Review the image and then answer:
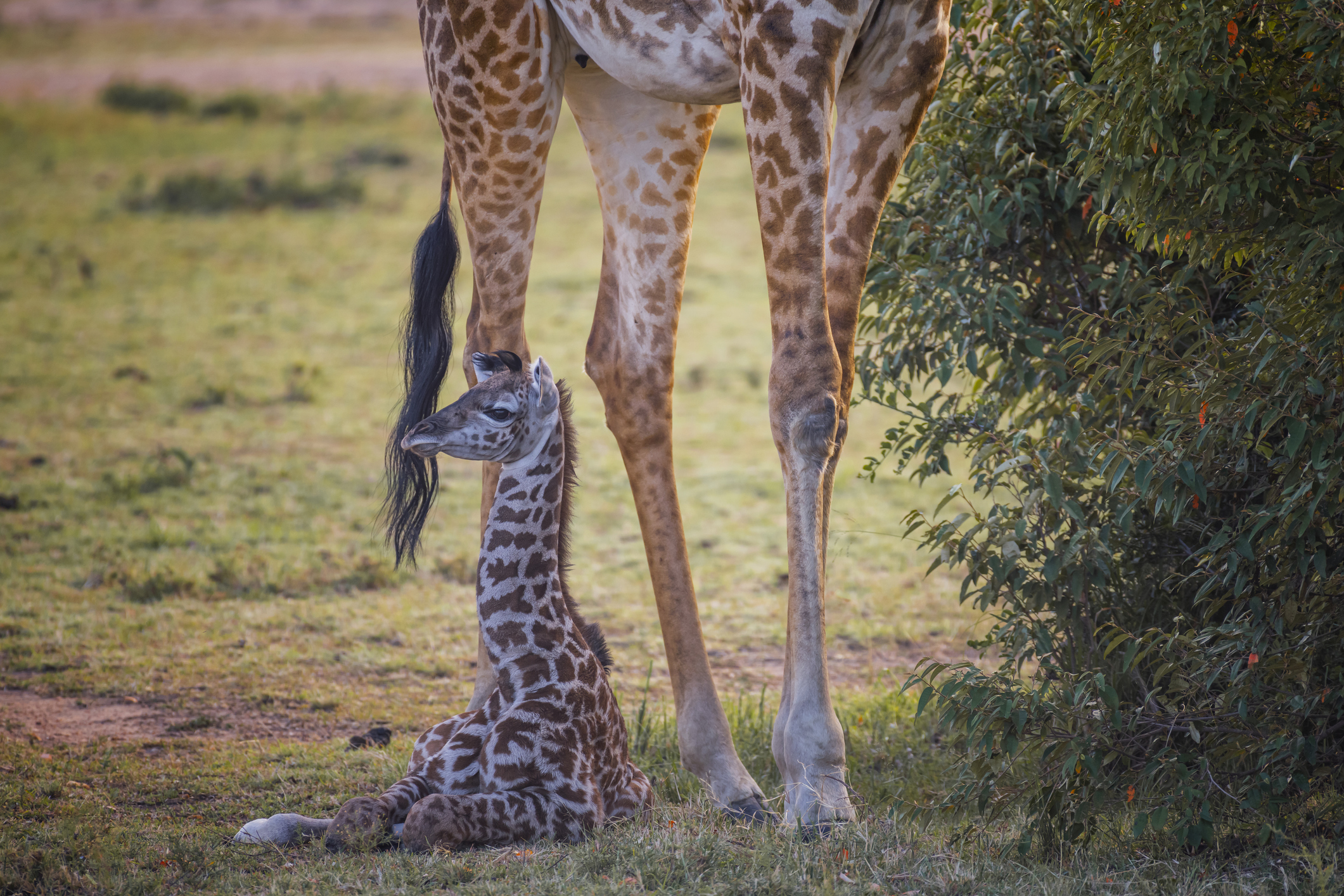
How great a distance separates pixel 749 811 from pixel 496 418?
4.70ft

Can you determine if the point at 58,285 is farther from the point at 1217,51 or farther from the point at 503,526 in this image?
the point at 1217,51

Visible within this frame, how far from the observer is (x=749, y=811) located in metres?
3.70

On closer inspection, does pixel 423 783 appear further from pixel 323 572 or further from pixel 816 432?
pixel 323 572

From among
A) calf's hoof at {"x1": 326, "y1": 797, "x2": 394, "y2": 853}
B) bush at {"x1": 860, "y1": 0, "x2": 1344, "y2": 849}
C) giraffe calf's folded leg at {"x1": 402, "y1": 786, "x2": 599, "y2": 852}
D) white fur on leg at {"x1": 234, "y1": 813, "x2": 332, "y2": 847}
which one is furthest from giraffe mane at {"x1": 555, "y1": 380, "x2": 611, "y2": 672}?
bush at {"x1": 860, "y1": 0, "x2": 1344, "y2": 849}

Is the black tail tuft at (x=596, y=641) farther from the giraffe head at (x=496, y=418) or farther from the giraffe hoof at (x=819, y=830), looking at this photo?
the giraffe hoof at (x=819, y=830)

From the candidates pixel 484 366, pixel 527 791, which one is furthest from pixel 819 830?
pixel 484 366

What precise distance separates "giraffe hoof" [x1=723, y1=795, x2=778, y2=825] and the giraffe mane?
1.90 ft

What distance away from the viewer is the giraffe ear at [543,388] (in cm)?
354

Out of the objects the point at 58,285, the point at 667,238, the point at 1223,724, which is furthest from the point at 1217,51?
the point at 58,285

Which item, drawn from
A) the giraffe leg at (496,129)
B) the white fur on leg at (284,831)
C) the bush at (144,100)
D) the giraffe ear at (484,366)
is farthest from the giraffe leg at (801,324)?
the bush at (144,100)

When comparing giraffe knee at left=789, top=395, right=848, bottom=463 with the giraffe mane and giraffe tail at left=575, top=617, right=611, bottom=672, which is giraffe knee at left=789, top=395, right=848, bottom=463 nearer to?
the giraffe mane

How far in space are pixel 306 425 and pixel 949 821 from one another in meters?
7.17

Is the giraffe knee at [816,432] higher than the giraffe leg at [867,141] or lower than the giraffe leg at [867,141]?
lower

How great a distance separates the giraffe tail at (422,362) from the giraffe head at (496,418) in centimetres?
83
